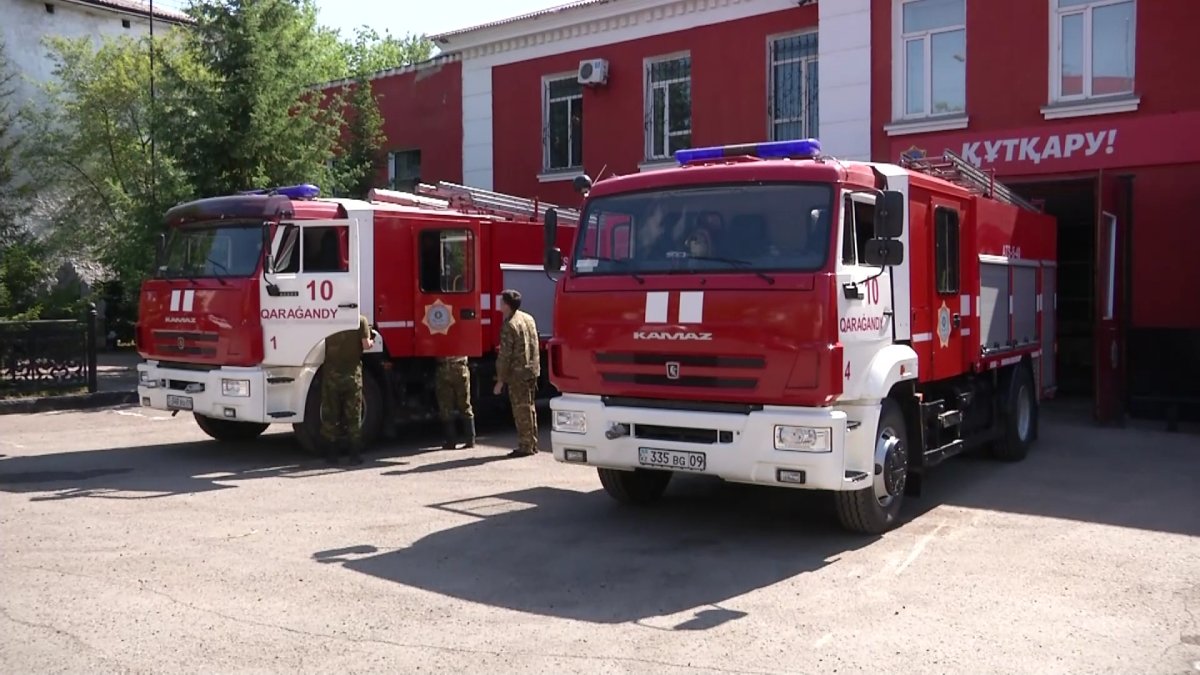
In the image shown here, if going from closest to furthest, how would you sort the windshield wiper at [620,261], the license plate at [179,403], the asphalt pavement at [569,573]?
1. the asphalt pavement at [569,573]
2. the windshield wiper at [620,261]
3. the license plate at [179,403]

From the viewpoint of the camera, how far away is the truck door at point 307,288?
10641 millimetres

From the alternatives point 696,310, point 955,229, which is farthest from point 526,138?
point 696,310

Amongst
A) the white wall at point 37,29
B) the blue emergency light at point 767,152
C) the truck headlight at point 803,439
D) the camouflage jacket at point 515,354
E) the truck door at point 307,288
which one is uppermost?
the white wall at point 37,29

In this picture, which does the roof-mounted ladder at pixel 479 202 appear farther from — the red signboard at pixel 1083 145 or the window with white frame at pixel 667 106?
the window with white frame at pixel 667 106

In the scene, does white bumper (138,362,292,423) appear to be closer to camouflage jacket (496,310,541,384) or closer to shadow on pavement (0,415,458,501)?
shadow on pavement (0,415,458,501)

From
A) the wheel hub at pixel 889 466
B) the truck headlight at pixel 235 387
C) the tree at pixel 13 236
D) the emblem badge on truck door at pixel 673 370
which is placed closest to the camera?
the emblem badge on truck door at pixel 673 370

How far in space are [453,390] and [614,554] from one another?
498 centimetres

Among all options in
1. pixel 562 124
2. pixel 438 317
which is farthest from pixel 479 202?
pixel 562 124

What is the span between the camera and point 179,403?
11.0 m

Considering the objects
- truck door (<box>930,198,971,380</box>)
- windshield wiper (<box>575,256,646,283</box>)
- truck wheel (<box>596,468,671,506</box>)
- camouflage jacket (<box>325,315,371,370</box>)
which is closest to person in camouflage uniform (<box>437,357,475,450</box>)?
camouflage jacket (<box>325,315,371,370</box>)

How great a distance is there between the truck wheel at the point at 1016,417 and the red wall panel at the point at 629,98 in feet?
22.9

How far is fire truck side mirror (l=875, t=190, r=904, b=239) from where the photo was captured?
7152mm

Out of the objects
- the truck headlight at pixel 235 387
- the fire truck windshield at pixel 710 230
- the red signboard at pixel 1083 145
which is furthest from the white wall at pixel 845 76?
the truck headlight at pixel 235 387

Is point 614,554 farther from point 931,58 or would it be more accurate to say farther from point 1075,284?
point 1075,284
